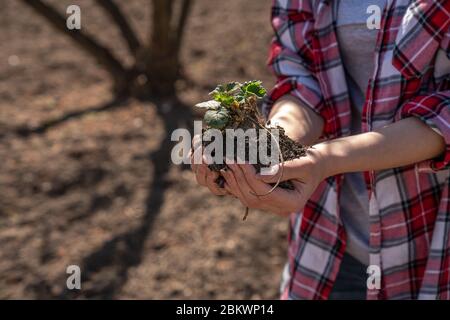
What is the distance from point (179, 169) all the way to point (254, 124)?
173 cm

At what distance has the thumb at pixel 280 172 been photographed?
1118mm

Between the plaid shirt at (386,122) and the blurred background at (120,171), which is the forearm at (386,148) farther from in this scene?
the blurred background at (120,171)

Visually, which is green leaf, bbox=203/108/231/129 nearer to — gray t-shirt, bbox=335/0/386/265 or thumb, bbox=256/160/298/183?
thumb, bbox=256/160/298/183

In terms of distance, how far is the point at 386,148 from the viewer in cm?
115

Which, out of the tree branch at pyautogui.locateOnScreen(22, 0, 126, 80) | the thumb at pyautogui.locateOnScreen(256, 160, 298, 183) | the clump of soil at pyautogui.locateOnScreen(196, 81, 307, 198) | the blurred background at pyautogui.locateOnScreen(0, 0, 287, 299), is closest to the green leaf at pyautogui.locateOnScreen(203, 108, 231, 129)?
the clump of soil at pyautogui.locateOnScreen(196, 81, 307, 198)

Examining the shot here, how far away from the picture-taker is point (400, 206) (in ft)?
4.30

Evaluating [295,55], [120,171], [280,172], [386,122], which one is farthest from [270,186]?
[120,171]

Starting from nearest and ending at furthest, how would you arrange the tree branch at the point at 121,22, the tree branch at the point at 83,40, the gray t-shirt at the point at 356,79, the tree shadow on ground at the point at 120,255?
the gray t-shirt at the point at 356,79 < the tree shadow on ground at the point at 120,255 < the tree branch at the point at 83,40 < the tree branch at the point at 121,22

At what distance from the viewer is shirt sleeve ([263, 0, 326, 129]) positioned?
136cm

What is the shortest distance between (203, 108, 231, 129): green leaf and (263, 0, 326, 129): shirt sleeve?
0.24 metres

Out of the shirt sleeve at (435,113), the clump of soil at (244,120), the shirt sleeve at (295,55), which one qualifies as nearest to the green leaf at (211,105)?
the clump of soil at (244,120)

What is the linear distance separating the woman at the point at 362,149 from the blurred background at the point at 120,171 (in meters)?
0.90


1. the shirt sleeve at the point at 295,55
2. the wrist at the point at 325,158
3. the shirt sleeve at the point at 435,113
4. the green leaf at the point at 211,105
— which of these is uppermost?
the shirt sleeve at the point at 295,55

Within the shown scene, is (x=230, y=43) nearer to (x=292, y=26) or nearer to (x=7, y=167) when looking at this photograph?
(x=7, y=167)
